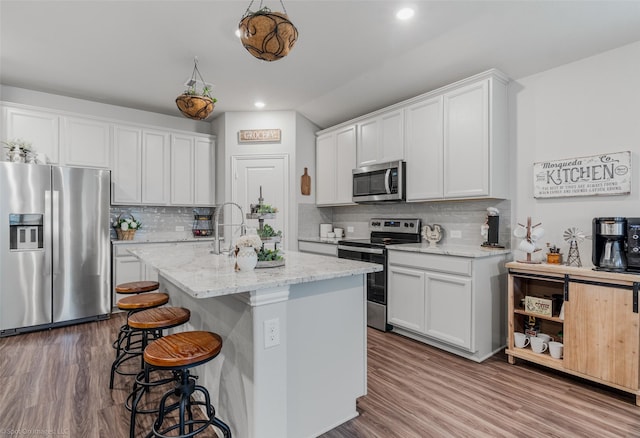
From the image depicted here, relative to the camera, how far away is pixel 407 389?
2.44m

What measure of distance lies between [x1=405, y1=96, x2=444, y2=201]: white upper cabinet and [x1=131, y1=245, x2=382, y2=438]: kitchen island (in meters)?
1.75

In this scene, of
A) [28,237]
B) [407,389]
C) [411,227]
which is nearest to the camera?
[407,389]

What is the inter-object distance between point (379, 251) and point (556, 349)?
1.71 m

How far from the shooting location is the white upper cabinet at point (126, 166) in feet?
14.7

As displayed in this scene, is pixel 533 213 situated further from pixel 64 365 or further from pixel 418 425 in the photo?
pixel 64 365

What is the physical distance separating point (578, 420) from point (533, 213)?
1.69m

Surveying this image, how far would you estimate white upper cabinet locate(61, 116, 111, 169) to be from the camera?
4.17 m

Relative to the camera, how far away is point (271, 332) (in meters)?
1.65

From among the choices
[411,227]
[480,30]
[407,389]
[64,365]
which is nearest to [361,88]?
[480,30]

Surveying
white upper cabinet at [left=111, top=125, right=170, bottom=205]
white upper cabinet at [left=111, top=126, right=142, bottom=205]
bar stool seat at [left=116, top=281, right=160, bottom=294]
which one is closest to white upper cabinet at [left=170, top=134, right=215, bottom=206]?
white upper cabinet at [left=111, top=125, right=170, bottom=205]

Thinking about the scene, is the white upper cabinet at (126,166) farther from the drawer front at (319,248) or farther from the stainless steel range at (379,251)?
the stainless steel range at (379,251)

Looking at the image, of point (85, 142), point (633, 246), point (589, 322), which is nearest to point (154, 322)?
point (589, 322)

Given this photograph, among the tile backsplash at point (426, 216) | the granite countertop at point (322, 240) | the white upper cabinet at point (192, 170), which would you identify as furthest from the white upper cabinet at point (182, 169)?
the granite countertop at point (322, 240)

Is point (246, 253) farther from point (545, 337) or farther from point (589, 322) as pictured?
point (545, 337)
